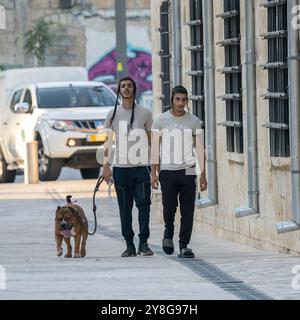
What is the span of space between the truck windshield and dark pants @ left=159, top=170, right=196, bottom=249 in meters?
14.9

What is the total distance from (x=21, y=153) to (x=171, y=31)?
10653 millimetres

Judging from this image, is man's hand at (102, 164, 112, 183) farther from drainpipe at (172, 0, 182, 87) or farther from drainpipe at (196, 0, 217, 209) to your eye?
drainpipe at (172, 0, 182, 87)

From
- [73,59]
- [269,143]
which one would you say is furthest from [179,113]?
[73,59]

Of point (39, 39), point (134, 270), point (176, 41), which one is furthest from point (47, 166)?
point (39, 39)

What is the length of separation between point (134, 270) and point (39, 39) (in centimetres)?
4039

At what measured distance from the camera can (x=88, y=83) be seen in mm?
32344

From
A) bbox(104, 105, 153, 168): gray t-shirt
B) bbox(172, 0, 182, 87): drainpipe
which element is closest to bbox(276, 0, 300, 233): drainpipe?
bbox(104, 105, 153, 168): gray t-shirt

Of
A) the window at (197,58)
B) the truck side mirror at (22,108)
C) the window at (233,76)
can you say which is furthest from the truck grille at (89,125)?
the window at (233,76)

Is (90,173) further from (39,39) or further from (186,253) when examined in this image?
(39,39)

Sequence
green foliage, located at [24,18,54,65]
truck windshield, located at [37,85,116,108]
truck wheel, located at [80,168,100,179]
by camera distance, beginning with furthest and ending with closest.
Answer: green foliage, located at [24,18,54,65] < truck wheel, located at [80,168,100,179] < truck windshield, located at [37,85,116,108]

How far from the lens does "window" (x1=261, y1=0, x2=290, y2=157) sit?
1644cm
